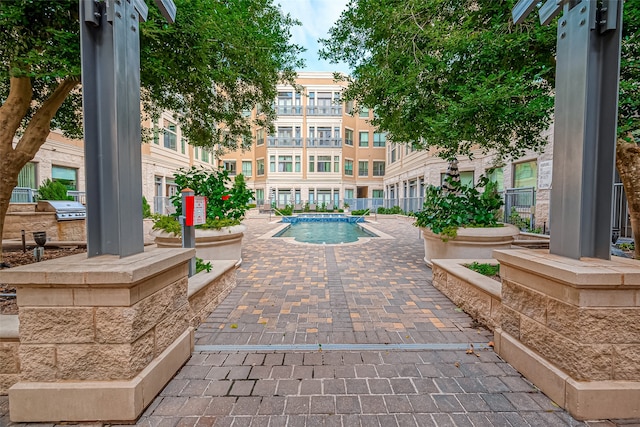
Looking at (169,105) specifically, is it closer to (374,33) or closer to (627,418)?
(374,33)

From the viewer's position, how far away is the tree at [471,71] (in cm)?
447

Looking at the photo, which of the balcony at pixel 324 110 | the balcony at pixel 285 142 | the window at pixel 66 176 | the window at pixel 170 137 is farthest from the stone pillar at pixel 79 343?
the balcony at pixel 324 110

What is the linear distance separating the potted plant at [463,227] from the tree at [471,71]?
1068 mm

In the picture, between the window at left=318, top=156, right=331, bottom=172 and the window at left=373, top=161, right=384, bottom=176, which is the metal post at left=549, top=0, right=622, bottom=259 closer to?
the window at left=318, top=156, right=331, bottom=172

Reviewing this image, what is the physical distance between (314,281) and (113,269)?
12.7ft

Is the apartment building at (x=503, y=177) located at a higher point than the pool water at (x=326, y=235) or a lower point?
higher

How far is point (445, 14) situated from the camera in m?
5.95

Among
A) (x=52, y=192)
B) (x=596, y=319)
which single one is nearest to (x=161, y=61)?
(x=596, y=319)

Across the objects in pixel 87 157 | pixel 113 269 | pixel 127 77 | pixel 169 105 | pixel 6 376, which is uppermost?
pixel 169 105

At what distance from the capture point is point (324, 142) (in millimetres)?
35250

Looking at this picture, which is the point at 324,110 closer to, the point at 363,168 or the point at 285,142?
the point at 285,142

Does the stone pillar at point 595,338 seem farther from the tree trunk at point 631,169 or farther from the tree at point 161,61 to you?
the tree at point 161,61

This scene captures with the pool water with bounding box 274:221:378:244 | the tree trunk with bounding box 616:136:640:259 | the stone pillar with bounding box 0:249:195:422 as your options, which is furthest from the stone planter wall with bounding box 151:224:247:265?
the tree trunk with bounding box 616:136:640:259

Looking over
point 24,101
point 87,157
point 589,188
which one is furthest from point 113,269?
point 24,101
